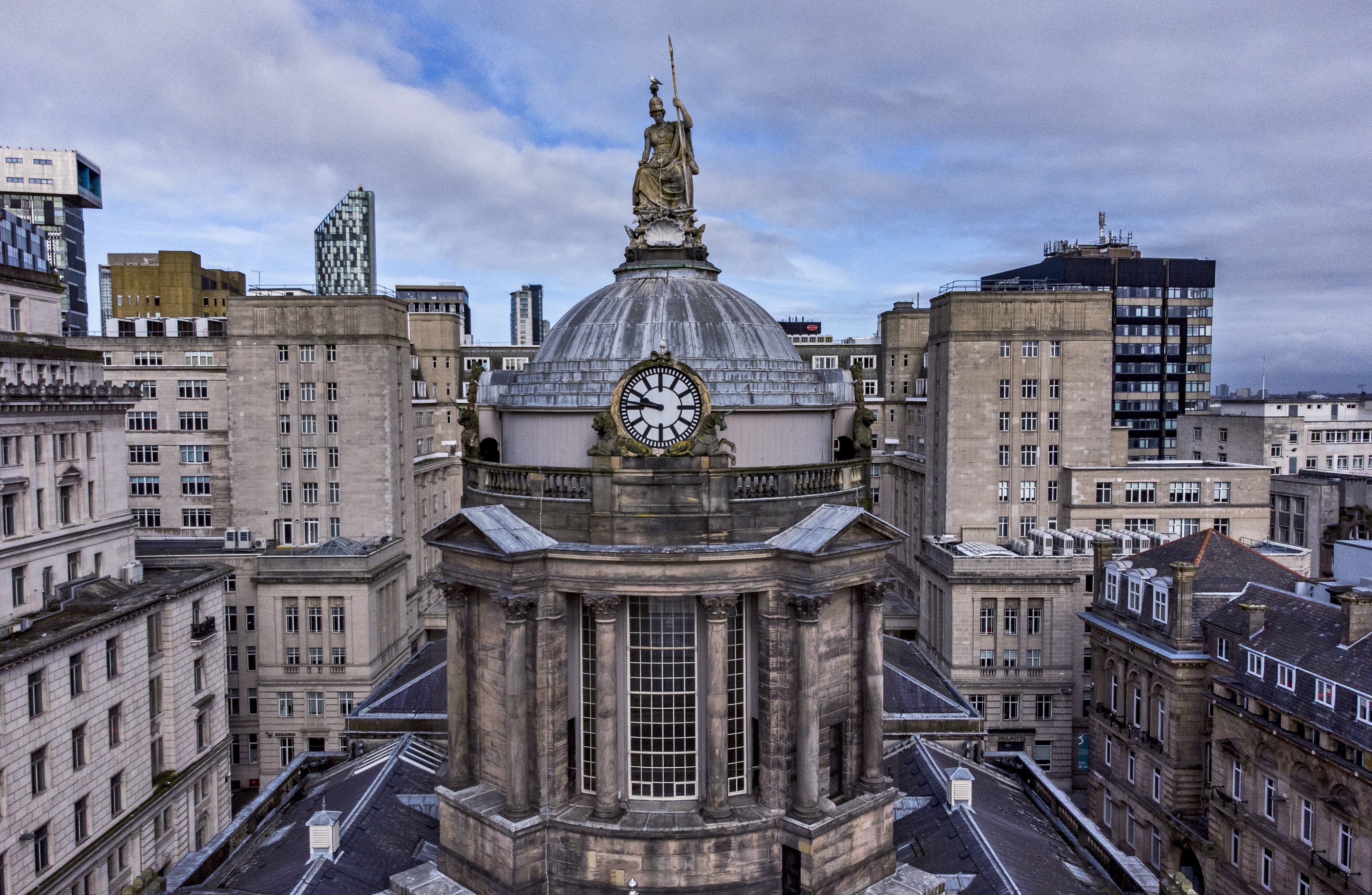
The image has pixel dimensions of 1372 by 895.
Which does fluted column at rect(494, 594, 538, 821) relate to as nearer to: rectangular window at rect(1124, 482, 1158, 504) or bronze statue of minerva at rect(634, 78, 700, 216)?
bronze statue of minerva at rect(634, 78, 700, 216)

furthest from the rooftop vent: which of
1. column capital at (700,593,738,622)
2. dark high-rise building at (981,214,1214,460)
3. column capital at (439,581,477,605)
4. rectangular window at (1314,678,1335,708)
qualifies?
dark high-rise building at (981,214,1214,460)

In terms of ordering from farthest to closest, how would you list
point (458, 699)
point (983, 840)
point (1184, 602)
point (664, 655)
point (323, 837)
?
point (1184, 602), point (983, 840), point (323, 837), point (458, 699), point (664, 655)

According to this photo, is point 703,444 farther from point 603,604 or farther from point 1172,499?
point 1172,499

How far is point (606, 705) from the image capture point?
1099 inches

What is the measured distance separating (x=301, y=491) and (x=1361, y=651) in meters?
71.8

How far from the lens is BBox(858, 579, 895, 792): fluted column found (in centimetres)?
3056

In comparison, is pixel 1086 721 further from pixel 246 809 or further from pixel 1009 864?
pixel 246 809

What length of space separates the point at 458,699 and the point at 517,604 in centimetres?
621

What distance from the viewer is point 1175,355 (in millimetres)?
132125

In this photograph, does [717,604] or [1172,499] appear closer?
[717,604]

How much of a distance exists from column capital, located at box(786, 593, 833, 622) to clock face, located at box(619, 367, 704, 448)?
6131 mm

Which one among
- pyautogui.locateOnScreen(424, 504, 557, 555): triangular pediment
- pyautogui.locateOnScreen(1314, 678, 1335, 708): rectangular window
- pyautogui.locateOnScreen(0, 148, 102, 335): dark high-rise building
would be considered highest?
pyautogui.locateOnScreen(0, 148, 102, 335): dark high-rise building

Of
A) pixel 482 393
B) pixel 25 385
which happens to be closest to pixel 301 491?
pixel 25 385

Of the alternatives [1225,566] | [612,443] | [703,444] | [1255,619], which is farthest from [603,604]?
[1225,566]
